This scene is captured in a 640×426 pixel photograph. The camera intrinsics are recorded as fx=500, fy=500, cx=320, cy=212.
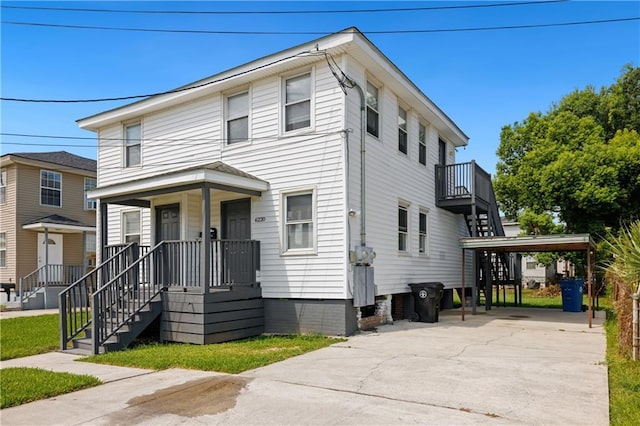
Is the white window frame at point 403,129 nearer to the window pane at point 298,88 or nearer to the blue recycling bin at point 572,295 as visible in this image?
the window pane at point 298,88

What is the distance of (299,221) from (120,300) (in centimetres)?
406

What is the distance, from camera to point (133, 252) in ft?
36.6

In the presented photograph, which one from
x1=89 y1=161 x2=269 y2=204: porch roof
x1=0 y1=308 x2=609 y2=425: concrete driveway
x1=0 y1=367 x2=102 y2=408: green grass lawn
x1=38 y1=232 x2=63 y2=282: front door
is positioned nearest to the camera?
x1=0 y1=308 x2=609 y2=425: concrete driveway

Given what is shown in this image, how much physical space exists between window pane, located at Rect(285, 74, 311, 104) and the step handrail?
4.37 metres

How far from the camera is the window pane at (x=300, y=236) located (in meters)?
10.9

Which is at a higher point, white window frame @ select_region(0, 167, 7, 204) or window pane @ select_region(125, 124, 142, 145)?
window pane @ select_region(125, 124, 142, 145)

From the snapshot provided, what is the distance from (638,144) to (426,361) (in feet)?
63.4

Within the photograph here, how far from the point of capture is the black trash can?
12.7 meters

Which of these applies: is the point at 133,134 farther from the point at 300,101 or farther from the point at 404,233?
the point at 404,233

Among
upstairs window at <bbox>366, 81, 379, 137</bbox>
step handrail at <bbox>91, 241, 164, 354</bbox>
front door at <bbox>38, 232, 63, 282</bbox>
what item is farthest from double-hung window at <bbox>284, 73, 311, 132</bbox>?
front door at <bbox>38, 232, 63, 282</bbox>

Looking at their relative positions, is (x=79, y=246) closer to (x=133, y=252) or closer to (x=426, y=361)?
(x=133, y=252)

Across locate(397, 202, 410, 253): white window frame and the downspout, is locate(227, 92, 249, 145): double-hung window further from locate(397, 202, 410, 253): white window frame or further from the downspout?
locate(397, 202, 410, 253): white window frame

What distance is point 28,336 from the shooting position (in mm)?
10938

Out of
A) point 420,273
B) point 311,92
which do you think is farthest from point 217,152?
point 420,273
